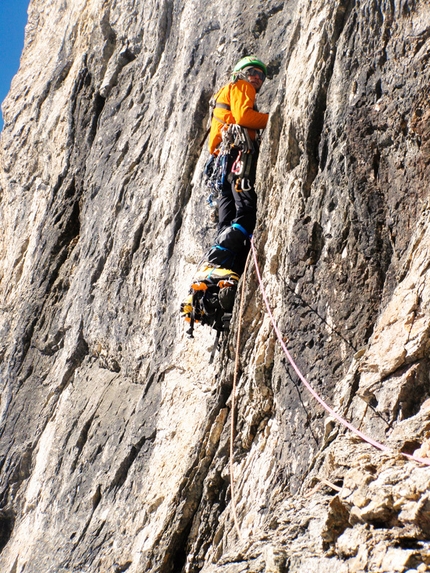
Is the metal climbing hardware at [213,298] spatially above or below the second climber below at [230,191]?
below

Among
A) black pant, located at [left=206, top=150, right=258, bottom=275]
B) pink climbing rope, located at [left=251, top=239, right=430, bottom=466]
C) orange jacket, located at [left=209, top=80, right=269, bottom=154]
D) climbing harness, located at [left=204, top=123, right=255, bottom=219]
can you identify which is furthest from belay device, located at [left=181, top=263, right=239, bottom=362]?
orange jacket, located at [left=209, top=80, right=269, bottom=154]

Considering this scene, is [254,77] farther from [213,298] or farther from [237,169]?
[213,298]

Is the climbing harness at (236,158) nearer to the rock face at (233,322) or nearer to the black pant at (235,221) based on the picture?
the black pant at (235,221)

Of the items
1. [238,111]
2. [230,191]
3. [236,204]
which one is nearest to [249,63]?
[238,111]

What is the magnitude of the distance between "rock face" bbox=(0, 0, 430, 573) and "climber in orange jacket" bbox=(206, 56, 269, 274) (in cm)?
41

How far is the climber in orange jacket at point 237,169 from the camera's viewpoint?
6.60 m

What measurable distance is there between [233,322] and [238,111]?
238 cm

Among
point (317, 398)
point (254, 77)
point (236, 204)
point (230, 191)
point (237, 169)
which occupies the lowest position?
point (317, 398)

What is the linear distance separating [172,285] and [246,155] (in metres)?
1.84

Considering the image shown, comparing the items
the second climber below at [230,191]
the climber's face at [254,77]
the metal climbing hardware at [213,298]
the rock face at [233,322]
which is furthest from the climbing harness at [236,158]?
the metal climbing hardware at [213,298]

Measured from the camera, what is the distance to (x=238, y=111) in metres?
6.95

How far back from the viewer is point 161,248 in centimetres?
821

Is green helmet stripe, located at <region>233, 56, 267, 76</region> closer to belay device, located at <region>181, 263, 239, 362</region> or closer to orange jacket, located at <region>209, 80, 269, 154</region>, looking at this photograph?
orange jacket, located at <region>209, 80, 269, 154</region>

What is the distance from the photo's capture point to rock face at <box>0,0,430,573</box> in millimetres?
3805
